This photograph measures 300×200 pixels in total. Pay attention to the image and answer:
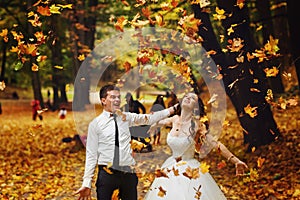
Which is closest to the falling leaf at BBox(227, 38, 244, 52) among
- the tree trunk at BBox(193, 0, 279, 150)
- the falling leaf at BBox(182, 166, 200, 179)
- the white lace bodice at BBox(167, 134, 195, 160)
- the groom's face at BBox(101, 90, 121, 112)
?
the white lace bodice at BBox(167, 134, 195, 160)

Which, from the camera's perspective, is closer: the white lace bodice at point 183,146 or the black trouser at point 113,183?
the black trouser at point 113,183

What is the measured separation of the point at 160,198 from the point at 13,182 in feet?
19.3

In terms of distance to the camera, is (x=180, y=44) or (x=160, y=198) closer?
(x=160, y=198)

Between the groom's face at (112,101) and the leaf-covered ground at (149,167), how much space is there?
1.00 m

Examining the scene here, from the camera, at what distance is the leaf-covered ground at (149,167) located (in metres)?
10.1

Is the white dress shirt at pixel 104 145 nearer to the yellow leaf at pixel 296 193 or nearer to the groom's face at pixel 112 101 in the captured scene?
the groom's face at pixel 112 101

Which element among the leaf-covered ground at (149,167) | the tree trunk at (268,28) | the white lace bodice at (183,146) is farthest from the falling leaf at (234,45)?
the tree trunk at (268,28)

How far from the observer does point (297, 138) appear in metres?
14.1

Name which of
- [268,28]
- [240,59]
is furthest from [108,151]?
[268,28]

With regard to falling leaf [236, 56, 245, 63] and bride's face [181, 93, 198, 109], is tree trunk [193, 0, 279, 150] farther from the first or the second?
bride's face [181, 93, 198, 109]

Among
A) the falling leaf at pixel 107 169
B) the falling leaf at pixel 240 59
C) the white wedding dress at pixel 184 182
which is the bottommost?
the white wedding dress at pixel 184 182

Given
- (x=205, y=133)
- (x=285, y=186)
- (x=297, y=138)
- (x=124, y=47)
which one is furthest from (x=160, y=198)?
(x=124, y=47)

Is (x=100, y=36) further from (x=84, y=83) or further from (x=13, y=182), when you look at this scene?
(x=13, y=182)

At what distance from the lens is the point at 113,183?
19.8ft
